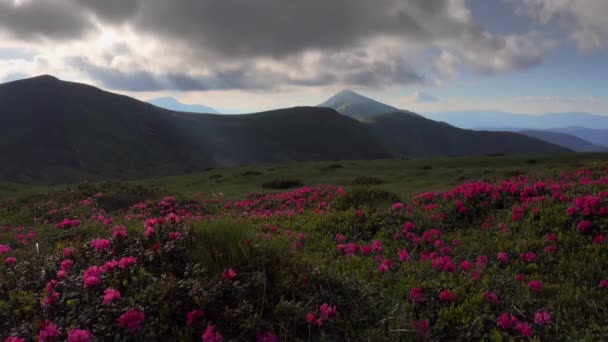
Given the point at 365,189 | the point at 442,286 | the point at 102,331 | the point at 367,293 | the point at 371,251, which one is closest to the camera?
the point at 102,331

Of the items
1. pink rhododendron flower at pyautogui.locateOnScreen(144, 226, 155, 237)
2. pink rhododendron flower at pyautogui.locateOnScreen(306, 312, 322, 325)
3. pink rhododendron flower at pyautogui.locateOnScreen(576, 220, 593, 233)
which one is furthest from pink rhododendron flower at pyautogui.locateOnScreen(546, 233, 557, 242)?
pink rhododendron flower at pyautogui.locateOnScreen(144, 226, 155, 237)

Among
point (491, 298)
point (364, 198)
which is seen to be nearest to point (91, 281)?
point (491, 298)

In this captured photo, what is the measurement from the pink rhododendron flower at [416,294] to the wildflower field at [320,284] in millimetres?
28

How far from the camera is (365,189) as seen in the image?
13.3 meters

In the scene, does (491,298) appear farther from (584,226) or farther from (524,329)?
(584,226)

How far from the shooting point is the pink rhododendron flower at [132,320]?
144 inches

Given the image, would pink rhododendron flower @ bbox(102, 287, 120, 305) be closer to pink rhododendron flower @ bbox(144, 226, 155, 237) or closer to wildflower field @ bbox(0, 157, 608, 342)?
wildflower field @ bbox(0, 157, 608, 342)

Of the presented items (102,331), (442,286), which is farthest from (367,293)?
(102,331)

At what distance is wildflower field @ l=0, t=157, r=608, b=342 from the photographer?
4027mm

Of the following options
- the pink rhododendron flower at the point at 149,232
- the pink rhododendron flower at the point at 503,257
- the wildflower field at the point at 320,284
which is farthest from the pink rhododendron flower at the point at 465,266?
the pink rhododendron flower at the point at 149,232

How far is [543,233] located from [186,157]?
203008 mm

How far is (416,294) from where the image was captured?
5402mm

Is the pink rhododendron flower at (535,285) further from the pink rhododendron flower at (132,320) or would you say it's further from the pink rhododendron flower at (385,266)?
the pink rhododendron flower at (132,320)

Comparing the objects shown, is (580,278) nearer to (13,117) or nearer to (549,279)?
(549,279)
